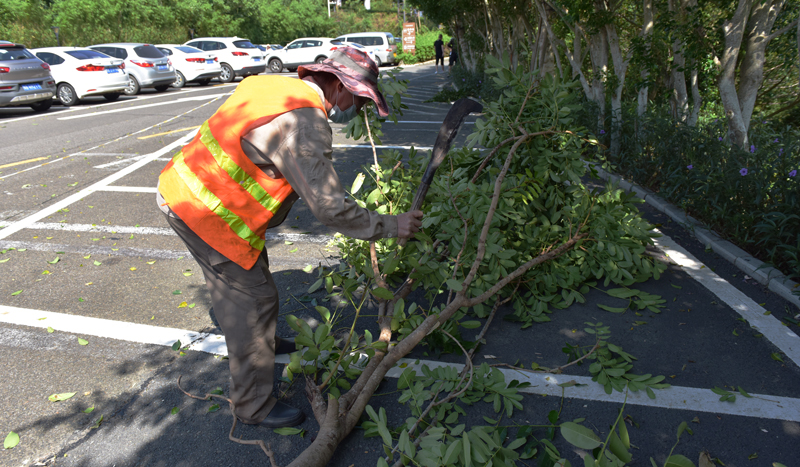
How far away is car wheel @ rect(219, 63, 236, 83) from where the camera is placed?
2067cm

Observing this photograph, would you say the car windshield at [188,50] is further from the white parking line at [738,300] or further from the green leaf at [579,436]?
the green leaf at [579,436]

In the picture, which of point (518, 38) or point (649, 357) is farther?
point (518, 38)

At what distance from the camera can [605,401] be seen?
2.52 metres

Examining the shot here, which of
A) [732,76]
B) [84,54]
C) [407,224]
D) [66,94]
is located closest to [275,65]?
[84,54]

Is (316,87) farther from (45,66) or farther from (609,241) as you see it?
(45,66)

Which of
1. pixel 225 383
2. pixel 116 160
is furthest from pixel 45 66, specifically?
pixel 225 383

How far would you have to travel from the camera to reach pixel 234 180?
2.14 metres

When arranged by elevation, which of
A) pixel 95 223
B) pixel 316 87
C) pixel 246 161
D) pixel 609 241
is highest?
pixel 316 87

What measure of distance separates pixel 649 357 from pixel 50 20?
110 ft

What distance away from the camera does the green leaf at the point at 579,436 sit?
172cm

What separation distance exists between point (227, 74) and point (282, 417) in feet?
69.6

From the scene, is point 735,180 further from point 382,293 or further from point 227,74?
point 227,74

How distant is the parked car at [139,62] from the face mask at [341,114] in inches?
639

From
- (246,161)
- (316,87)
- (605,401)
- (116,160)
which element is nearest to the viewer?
(246,161)
